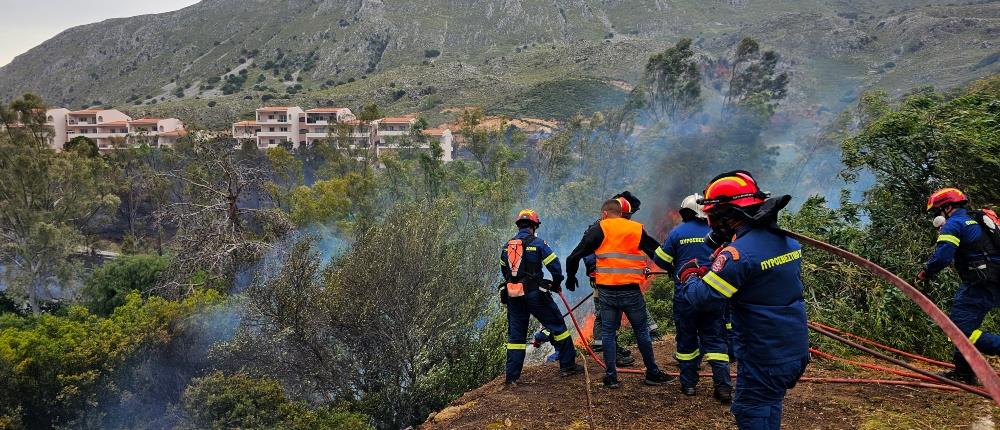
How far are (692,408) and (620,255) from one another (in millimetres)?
1537

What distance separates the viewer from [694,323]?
199 inches

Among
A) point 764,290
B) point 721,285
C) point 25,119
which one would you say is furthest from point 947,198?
point 25,119

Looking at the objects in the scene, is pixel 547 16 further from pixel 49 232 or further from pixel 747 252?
pixel 747 252

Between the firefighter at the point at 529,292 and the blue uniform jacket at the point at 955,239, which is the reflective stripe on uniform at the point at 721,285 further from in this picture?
the blue uniform jacket at the point at 955,239

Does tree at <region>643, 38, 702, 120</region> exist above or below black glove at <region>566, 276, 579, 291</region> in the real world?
above

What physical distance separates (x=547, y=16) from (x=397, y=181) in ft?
337

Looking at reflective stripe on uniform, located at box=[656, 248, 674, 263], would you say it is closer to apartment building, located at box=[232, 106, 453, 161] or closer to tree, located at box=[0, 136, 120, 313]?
tree, located at box=[0, 136, 120, 313]

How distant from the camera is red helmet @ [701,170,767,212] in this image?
318 cm

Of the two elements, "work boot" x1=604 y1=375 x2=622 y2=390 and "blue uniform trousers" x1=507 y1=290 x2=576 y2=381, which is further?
"blue uniform trousers" x1=507 y1=290 x2=576 y2=381

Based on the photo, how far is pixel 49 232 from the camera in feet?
93.0

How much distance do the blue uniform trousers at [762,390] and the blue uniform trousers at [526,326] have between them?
2960mm

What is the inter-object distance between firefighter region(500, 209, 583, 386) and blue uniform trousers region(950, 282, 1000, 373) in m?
3.66

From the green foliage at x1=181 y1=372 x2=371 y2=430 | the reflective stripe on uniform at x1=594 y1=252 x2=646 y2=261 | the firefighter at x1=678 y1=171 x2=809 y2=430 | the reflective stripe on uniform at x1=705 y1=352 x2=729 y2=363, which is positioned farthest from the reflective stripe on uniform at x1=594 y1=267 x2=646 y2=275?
the green foliage at x1=181 y1=372 x2=371 y2=430

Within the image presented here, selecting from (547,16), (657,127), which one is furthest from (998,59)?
(547,16)
